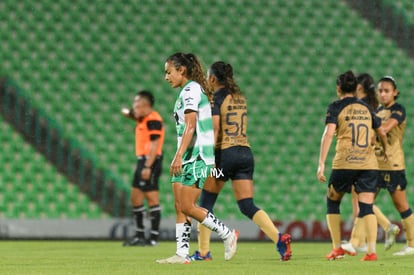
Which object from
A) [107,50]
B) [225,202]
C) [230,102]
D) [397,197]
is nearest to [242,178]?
[230,102]

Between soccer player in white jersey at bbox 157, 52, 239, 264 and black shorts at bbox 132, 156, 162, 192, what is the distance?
4016mm

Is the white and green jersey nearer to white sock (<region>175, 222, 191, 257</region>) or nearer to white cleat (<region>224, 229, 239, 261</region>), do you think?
white sock (<region>175, 222, 191, 257</region>)

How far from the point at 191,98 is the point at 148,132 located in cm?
424

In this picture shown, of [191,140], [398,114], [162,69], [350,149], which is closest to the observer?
[191,140]

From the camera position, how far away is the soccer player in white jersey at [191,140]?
25.2 feet

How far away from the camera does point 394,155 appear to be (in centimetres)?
1037

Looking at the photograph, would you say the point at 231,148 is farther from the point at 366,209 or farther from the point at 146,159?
the point at 146,159

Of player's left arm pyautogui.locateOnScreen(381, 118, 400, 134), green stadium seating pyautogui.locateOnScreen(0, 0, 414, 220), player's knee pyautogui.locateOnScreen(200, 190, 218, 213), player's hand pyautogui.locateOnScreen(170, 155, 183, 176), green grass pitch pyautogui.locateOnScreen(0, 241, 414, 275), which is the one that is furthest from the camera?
green stadium seating pyautogui.locateOnScreen(0, 0, 414, 220)

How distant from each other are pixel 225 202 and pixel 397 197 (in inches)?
190

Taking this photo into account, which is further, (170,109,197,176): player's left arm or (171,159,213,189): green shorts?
(171,159,213,189): green shorts

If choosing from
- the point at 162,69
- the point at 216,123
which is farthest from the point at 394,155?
the point at 162,69

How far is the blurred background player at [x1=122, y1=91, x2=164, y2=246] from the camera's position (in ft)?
38.8

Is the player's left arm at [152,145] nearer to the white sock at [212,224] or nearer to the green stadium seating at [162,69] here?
the green stadium seating at [162,69]

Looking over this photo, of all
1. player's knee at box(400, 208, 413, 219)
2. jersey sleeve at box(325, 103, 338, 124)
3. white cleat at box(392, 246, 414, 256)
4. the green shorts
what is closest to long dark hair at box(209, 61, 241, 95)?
jersey sleeve at box(325, 103, 338, 124)
